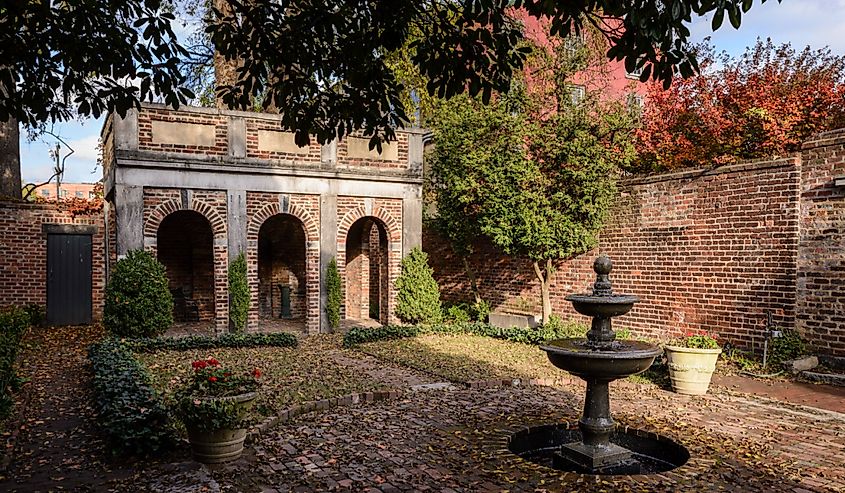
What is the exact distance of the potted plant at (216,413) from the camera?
576 centimetres

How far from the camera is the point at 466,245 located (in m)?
16.3

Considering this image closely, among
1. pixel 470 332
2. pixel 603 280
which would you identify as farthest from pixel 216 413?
pixel 470 332

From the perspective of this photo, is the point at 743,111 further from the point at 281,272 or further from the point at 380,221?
the point at 281,272

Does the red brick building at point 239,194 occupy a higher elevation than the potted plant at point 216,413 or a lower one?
higher

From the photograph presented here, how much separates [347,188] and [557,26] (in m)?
10.7

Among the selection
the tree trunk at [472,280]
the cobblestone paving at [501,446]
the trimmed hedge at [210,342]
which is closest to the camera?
the cobblestone paving at [501,446]

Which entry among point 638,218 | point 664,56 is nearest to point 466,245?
point 638,218

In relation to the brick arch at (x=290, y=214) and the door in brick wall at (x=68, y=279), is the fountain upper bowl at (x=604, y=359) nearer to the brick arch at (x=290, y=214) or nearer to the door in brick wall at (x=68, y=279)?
the brick arch at (x=290, y=214)

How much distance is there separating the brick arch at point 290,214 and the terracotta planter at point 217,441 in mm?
8617

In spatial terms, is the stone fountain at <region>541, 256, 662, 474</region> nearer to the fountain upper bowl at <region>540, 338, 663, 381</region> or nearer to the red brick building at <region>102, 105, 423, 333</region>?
the fountain upper bowl at <region>540, 338, 663, 381</region>

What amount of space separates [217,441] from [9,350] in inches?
171

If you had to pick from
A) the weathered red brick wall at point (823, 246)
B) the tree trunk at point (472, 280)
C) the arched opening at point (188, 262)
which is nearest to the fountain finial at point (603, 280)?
the weathered red brick wall at point (823, 246)

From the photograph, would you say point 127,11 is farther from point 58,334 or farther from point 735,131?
point 735,131

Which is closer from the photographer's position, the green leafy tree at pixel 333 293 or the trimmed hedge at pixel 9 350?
the trimmed hedge at pixel 9 350
